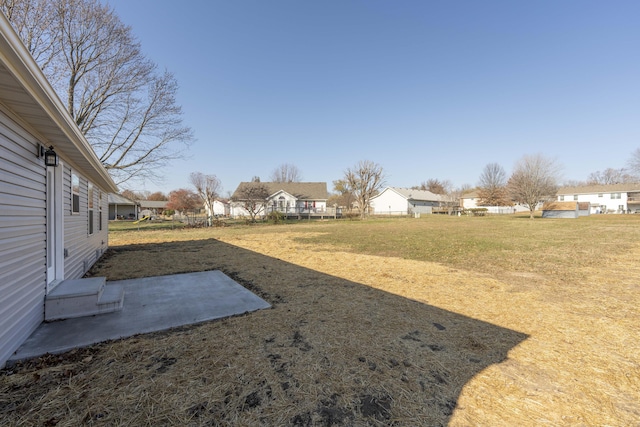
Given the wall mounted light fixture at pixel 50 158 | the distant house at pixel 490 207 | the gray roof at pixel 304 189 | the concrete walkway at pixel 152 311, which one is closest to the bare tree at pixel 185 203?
the gray roof at pixel 304 189

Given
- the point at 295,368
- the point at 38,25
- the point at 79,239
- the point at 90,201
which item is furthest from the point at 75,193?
the point at 38,25

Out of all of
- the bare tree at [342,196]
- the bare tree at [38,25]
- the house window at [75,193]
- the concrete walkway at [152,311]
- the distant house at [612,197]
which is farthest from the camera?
the bare tree at [342,196]

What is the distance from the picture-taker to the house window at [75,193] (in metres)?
5.46

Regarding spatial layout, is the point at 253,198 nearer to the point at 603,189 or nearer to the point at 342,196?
the point at 342,196

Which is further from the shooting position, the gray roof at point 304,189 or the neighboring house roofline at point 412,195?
the neighboring house roofline at point 412,195

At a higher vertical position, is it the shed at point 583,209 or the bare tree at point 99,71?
the bare tree at point 99,71

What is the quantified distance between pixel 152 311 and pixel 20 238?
1.71 m

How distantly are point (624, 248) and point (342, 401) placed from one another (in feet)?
44.1

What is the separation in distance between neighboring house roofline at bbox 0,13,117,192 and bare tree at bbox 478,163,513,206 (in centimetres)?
5494

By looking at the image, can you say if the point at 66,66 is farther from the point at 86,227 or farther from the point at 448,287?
the point at 448,287

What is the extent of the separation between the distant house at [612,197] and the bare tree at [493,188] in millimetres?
12711

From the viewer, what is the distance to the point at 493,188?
164 feet

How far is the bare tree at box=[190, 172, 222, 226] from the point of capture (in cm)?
2509

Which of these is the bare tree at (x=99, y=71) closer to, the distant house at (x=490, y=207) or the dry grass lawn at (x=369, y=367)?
the dry grass lawn at (x=369, y=367)
